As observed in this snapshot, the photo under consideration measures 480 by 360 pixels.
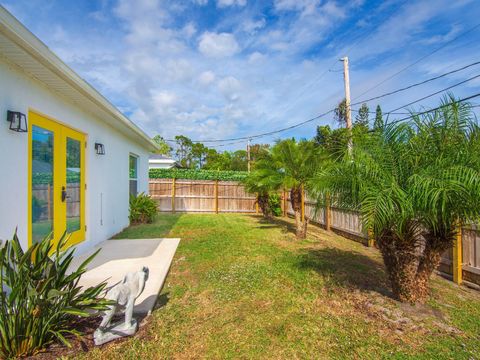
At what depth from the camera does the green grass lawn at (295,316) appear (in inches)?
95.3

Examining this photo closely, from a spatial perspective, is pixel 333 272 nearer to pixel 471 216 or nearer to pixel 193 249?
pixel 471 216

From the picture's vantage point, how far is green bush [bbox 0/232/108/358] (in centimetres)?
210

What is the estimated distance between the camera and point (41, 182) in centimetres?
394

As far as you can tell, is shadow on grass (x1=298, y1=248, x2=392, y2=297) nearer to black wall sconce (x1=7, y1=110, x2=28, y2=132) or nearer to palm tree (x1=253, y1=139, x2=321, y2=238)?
palm tree (x1=253, y1=139, x2=321, y2=238)

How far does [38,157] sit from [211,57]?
8501mm

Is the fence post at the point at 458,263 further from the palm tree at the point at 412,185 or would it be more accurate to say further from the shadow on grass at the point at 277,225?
the shadow on grass at the point at 277,225

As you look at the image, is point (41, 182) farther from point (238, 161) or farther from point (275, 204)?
point (238, 161)

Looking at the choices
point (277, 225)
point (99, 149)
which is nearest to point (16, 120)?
point (99, 149)

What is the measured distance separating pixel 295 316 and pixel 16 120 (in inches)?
161

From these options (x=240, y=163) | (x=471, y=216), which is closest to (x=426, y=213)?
(x=471, y=216)

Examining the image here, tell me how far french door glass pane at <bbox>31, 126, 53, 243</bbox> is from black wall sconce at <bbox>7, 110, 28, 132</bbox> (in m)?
0.40

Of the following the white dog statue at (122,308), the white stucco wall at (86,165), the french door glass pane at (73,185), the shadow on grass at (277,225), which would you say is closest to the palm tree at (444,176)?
the white dog statue at (122,308)

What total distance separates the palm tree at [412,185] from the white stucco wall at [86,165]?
12.4 feet

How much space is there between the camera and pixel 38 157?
3.87m
